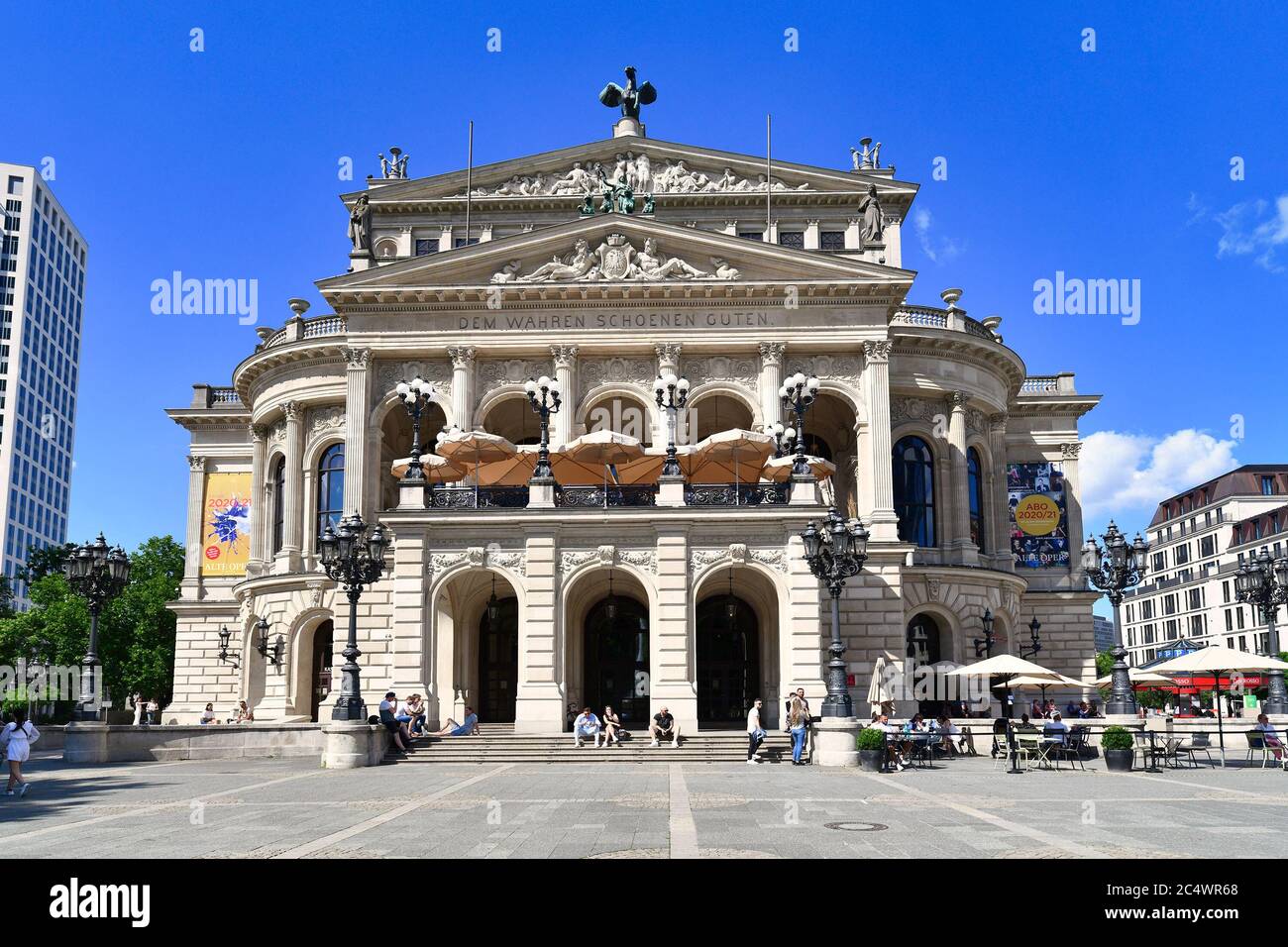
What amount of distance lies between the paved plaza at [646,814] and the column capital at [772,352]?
2063cm

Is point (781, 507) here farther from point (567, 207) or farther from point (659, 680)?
point (567, 207)

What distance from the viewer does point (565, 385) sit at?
43.0 m

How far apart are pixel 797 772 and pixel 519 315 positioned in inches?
948

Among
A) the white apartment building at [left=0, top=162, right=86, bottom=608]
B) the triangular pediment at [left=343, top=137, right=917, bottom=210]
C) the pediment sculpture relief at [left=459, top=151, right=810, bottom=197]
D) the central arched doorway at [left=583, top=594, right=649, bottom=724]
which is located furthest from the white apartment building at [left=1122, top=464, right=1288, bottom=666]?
the white apartment building at [left=0, top=162, right=86, bottom=608]

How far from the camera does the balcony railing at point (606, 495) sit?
34.0 m

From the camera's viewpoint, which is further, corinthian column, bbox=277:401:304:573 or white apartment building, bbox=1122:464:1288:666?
white apartment building, bbox=1122:464:1288:666

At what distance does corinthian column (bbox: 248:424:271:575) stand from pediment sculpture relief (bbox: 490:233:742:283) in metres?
14.9

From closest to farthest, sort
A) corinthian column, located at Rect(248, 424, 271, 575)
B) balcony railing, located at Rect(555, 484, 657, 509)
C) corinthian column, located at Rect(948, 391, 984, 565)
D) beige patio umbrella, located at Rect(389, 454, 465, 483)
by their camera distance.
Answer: balcony railing, located at Rect(555, 484, 657, 509), beige patio umbrella, located at Rect(389, 454, 465, 483), corinthian column, located at Rect(948, 391, 984, 565), corinthian column, located at Rect(248, 424, 271, 575)

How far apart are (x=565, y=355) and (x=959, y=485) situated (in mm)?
17159

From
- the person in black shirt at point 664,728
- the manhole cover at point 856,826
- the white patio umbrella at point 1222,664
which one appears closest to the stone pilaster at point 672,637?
the person in black shirt at point 664,728

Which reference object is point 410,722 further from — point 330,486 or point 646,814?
point 330,486

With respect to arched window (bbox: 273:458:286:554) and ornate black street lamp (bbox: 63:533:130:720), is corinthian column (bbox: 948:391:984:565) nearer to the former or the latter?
arched window (bbox: 273:458:286:554)

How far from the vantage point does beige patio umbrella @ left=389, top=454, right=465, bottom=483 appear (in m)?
37.0

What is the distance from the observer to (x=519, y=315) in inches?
1715
